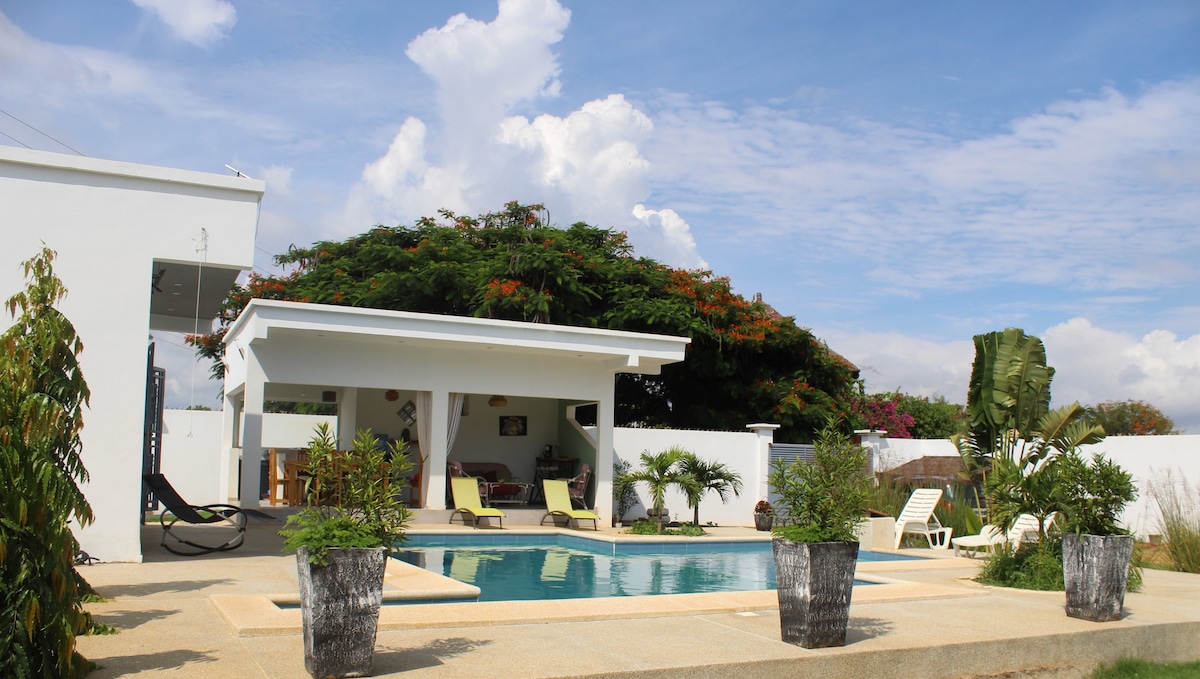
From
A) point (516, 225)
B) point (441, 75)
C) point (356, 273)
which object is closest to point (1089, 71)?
point (441, 75)

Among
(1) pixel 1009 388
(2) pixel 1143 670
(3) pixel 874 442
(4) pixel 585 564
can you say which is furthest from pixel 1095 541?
(3) pixel 874 442

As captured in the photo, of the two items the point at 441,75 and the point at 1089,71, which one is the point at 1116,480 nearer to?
the point at 1089,71

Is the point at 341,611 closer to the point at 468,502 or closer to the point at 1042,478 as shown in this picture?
the point at 1042,478

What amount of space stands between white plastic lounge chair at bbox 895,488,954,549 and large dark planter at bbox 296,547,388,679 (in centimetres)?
1192

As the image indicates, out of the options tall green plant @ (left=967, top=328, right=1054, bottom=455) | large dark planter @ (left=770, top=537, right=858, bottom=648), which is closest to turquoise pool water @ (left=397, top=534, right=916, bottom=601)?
tall green plant @ (left=967, top=328, right=1054, bottom=455)

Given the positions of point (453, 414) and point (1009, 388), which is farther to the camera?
point (453, 414)

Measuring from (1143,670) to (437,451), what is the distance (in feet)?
38.4

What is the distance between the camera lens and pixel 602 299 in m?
24.7

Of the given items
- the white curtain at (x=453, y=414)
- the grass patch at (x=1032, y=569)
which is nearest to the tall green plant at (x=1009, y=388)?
the grass patch at (x=1032, y=569)

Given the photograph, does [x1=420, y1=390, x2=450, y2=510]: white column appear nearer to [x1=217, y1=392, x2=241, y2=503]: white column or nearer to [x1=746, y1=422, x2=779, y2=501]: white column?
[x1=217, y1=392, x2=241, y2=503]: white column

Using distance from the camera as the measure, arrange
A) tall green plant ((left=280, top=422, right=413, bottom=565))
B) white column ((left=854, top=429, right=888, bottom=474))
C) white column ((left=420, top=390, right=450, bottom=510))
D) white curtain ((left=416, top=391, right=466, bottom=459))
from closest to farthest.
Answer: tall green plant ((left=280, top=422, right=413, bottom=565))
white column ((left=420, top=390, right=450, bottom=510))
white curtain ((left=416, top=391, right=466, bottom=459))
white column ((left=854, top=429, right=888, bottom=474))

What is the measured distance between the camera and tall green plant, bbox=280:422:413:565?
4.95 m

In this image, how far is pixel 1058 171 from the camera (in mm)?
15711

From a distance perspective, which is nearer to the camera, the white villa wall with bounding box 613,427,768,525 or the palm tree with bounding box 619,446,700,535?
the palm tree with bounding box 619,446,700,535
